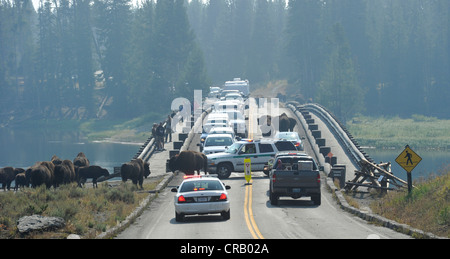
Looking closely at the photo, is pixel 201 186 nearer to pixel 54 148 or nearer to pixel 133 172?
pixel 133 172

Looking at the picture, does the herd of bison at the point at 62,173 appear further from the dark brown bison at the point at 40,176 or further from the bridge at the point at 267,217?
the bridge at the point at 267,217

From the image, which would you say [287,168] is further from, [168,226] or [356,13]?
[356,13]

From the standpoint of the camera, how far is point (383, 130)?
318ft

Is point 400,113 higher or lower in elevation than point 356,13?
lower

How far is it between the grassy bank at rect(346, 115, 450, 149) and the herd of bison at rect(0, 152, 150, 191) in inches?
2170

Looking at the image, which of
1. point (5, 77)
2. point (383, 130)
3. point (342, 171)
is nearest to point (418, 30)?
point (383, 130)

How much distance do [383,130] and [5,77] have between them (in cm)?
8198

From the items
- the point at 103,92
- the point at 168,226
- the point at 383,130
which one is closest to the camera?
the point at 168,226

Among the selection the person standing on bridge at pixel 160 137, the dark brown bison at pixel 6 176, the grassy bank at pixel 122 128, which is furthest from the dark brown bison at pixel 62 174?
the grassy bank at pixel 122 128

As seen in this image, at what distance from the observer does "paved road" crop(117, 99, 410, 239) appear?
734 inches

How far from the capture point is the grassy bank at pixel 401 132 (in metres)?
85.9

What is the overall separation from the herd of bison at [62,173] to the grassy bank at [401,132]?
5511 centimetres

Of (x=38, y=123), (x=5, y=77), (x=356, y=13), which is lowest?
(x=38, y=123)

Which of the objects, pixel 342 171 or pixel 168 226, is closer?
pixel 168 226
